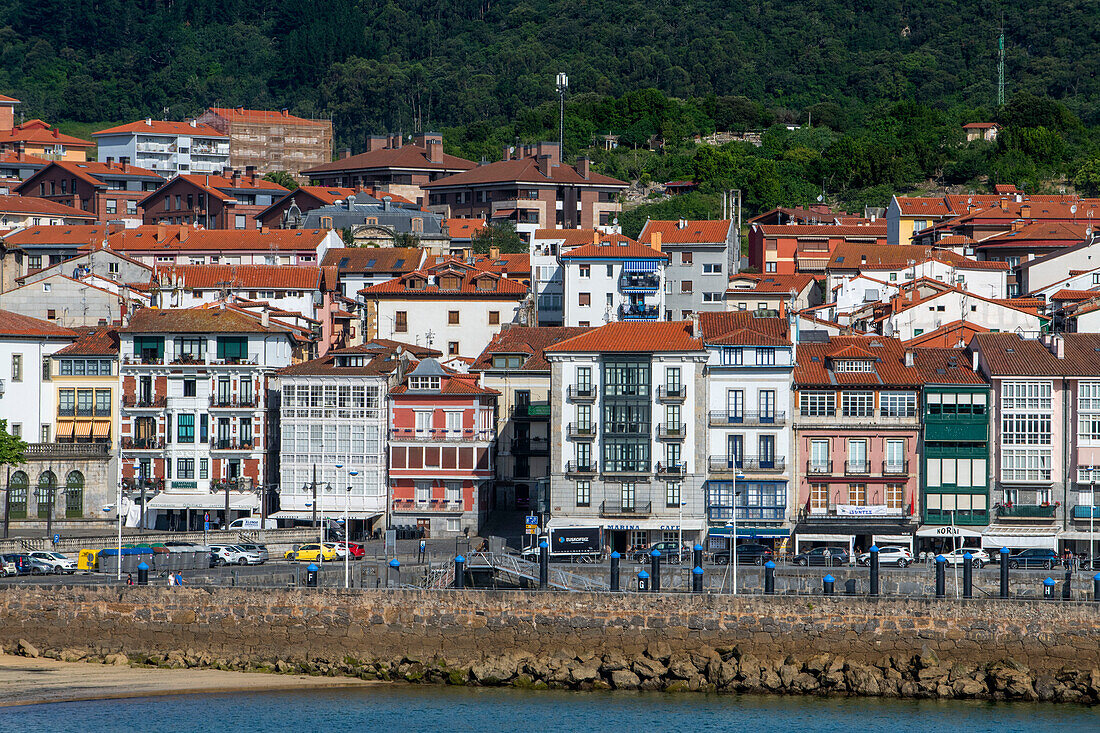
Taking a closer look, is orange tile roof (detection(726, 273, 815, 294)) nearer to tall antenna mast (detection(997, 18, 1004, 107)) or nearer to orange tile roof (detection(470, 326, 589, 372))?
orange tile roof (detection(470, 326, 589, 372))

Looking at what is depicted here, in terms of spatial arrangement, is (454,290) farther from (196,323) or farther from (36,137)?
(36,137)

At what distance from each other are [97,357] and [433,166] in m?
73.5

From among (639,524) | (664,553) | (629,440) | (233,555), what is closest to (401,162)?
(629,440)

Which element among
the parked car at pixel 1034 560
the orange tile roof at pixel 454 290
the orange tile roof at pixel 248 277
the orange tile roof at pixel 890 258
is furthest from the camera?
the orange tile roof at pixel 890 258

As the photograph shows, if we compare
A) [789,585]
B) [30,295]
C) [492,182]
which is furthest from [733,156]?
[789,585]

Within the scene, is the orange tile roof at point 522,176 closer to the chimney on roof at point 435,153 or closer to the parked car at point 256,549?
the chimney on roof at point 435,153

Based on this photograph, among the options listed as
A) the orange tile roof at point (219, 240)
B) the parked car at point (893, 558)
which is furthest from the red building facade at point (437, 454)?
the orange tile roof at point (219, 240)

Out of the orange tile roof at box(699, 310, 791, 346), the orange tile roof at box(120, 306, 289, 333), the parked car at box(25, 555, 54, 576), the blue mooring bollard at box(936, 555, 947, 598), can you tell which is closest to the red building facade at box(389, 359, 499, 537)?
the orange tile roof at box(120, 306, 289, 333)

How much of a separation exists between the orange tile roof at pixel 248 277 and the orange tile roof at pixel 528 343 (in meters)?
15.9

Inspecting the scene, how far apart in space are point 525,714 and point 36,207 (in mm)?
97472

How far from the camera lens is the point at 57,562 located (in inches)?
2606

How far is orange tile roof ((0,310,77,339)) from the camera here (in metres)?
84.0

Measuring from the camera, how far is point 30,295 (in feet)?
314

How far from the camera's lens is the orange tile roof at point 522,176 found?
457 ft
